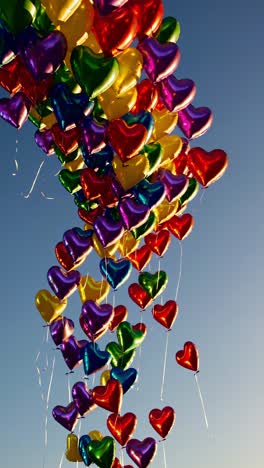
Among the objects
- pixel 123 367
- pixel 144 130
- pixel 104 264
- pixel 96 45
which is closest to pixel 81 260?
pixel 104 264

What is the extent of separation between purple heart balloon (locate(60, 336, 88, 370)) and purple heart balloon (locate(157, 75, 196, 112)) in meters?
2.44

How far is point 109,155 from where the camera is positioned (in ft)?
20.7

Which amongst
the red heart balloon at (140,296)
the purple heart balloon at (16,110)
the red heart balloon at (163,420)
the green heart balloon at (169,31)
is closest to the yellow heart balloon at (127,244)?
the red heart balloon at (140,296)

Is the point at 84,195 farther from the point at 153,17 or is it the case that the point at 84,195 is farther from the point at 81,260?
the point at 153,17

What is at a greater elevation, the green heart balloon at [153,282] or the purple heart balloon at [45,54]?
the purple heart balloon at [45,54]

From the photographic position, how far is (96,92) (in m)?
5.59

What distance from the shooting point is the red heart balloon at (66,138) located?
20.4 feet

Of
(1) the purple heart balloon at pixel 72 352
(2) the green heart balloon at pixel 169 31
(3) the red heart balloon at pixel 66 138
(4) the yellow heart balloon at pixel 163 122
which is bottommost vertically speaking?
(1) the purple heart balloon at pixel 72 352

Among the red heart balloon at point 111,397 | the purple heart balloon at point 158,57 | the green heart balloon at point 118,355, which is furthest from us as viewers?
the green heart balloon at point 118,355

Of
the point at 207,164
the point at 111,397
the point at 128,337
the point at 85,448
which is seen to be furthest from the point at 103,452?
the point at 207,164

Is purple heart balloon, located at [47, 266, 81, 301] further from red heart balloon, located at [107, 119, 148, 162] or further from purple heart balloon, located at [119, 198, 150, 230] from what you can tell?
red heart balloon, located at [107, 119, 148, 162]

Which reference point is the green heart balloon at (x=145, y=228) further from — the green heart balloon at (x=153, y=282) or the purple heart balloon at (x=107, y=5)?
the purple heart balloon at (x=107, y=5)

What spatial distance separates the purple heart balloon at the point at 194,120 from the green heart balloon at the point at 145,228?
927mm

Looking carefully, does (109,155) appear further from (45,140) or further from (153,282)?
(153,282)
